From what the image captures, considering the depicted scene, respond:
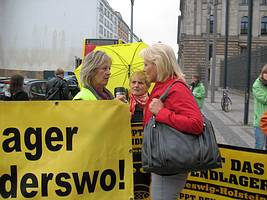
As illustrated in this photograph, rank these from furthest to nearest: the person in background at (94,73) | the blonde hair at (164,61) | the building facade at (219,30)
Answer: the building facade at (219,30) → the person in background at (94,73) → the blonde hair at (164,61)

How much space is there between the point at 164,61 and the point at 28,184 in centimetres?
129

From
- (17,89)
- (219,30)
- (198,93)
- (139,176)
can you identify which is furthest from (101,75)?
(219,30)

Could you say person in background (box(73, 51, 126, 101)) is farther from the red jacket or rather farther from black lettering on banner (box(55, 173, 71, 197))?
the red jacket

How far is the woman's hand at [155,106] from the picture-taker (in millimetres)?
3020

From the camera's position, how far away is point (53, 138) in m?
3.38

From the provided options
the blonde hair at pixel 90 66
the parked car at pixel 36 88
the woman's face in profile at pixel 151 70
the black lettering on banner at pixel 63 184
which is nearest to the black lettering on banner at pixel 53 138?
the black lettering on banner at pixel 63 184

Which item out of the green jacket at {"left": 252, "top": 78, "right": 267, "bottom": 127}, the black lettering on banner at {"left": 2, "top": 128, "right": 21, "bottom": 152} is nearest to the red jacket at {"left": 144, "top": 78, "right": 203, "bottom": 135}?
the black lettering on banner at {"left": 2, "top": 128, "right": 21, "bottom": 152}

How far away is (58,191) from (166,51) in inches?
49.1

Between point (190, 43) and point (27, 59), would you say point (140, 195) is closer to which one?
point (27, 59)

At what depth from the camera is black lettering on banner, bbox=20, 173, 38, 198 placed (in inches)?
130

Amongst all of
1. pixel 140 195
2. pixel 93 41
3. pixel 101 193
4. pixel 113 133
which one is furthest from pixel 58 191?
pixel 93 41

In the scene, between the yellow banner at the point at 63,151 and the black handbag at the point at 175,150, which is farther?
the yellow banner at the point at 63,151

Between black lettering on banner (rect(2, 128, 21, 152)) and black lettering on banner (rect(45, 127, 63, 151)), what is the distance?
7.9 inches

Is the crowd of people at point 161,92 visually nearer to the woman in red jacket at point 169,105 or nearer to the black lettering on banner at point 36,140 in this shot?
the woman in red jacket at point 169,105
